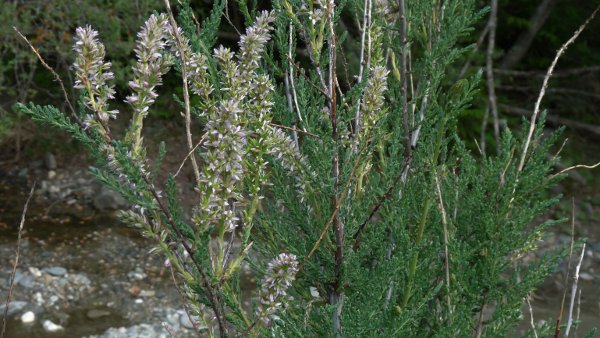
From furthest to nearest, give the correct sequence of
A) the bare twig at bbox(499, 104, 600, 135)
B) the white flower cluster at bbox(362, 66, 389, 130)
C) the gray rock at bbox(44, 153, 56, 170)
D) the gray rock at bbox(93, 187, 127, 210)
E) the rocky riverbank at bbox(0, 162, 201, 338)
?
the bare twig at bbox(499, 104, 600, 135)
the gray rock at bbox(44, 153, 56, 170)
the gray rock at bbox(93, 187, 127, 210)
the rocky riverbank at bbox(0, 162, 201, 338)
the white flower cluster at bbox(362, 66, 389, 130)

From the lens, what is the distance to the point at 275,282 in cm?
170

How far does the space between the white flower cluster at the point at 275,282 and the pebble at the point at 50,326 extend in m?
3.98

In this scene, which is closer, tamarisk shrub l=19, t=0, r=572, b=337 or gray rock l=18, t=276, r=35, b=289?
tamarisk shrub l=19, t=0, r=572, b=337

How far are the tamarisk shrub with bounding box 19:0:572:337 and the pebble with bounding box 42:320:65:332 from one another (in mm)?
3437

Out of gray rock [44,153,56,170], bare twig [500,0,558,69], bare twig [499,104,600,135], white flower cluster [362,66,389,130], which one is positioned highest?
bare twig [500,0,558,69]

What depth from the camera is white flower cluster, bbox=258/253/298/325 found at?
1.67m

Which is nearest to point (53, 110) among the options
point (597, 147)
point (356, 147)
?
point (356, 147)

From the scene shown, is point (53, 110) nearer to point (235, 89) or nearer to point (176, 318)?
point (235, 89)

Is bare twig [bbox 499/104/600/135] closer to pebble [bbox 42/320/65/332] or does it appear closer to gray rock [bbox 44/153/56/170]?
gray rock [bbox 44/153/56/170]

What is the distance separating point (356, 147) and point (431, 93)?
0.38m

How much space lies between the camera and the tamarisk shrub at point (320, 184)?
1.59 m

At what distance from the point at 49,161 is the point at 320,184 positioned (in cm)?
657

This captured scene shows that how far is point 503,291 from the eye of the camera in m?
2.20

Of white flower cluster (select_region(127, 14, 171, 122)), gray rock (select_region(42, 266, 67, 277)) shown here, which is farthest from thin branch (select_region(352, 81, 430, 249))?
gray rock (select_region(42, 266, 67, 277))
